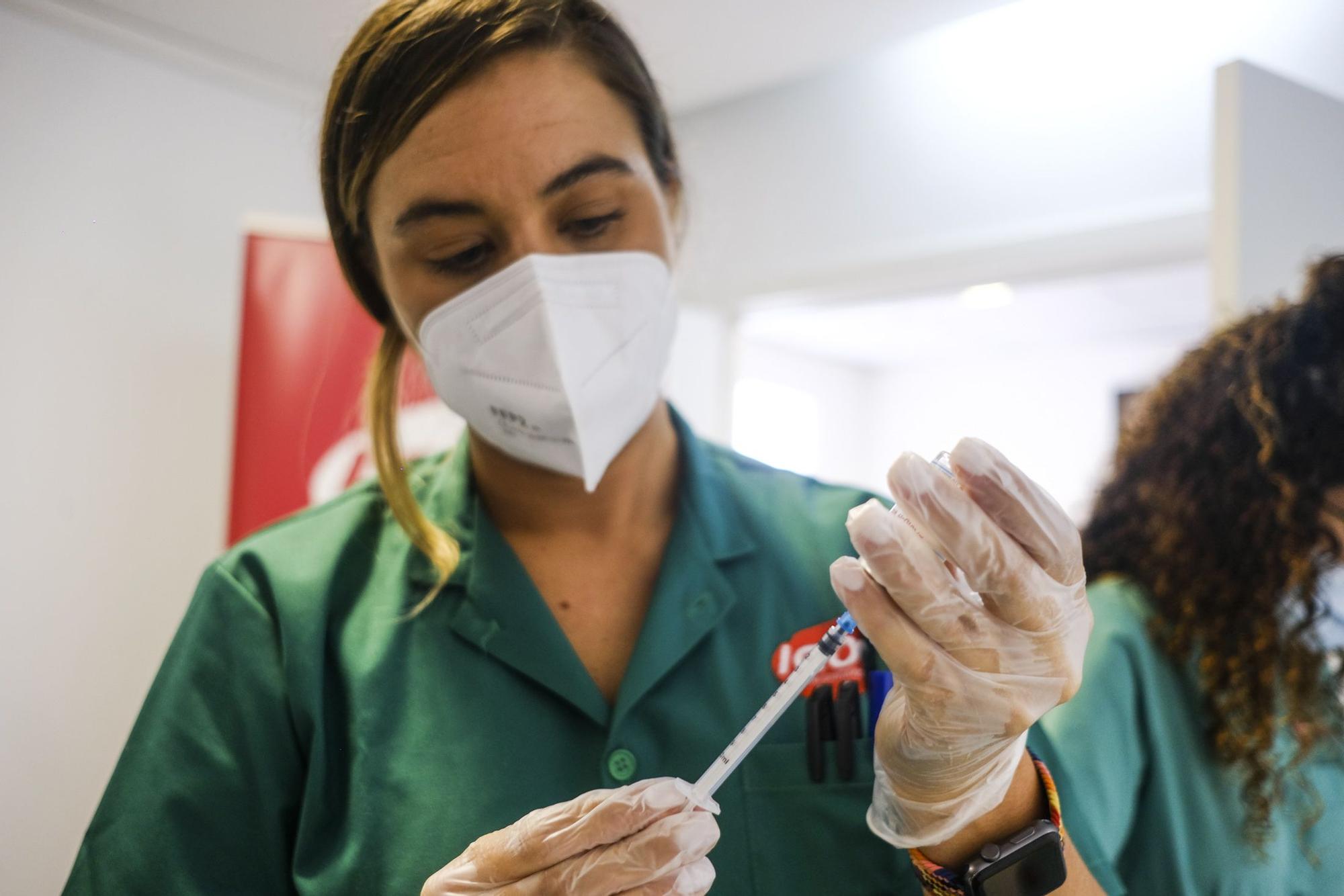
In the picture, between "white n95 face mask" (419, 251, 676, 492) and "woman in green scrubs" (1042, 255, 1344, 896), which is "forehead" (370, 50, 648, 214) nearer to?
"white n95 face mask" (419, 251, 676, 492)

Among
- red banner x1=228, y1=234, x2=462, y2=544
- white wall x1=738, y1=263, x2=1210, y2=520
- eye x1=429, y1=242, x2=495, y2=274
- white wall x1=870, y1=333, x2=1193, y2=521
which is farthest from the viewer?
white wall x1=870, y1=333, x2=1193, y2=521

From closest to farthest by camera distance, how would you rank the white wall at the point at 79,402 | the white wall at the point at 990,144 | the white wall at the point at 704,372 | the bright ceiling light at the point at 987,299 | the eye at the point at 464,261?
the white wall at the point at 79,402
the eye at the point at 464,261
the white wall at the point at 990,144
the white wall at the point at 704,372
the bright ceiling light at the point at 987,299

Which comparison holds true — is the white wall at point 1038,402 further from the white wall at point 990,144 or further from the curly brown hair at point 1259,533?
the curly brown hair at point 1259,533

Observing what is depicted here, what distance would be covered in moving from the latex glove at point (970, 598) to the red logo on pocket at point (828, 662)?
20 centimetres

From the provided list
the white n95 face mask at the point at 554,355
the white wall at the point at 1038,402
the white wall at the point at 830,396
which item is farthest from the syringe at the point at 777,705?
the white wall at the point at 830,396

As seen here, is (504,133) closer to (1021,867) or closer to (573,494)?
(573,494)

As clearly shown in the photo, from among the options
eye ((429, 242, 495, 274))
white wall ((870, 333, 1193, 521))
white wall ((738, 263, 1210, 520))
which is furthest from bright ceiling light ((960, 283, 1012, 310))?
eye ((429, 242, 495, 274))

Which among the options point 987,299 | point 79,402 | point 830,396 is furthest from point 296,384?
point 830,396

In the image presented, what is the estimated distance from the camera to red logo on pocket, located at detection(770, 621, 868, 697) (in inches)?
33.3

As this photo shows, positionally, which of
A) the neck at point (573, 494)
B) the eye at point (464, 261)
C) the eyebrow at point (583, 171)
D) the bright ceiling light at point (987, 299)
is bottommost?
the neck at point (573, 494)

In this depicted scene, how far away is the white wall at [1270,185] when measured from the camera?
3.46ft

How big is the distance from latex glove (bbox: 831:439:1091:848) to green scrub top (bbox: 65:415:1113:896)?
210 millimetres

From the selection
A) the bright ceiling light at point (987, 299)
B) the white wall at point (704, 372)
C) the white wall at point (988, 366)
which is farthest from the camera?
the white wall at point (988, 366)

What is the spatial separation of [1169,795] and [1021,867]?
54 centimetres
